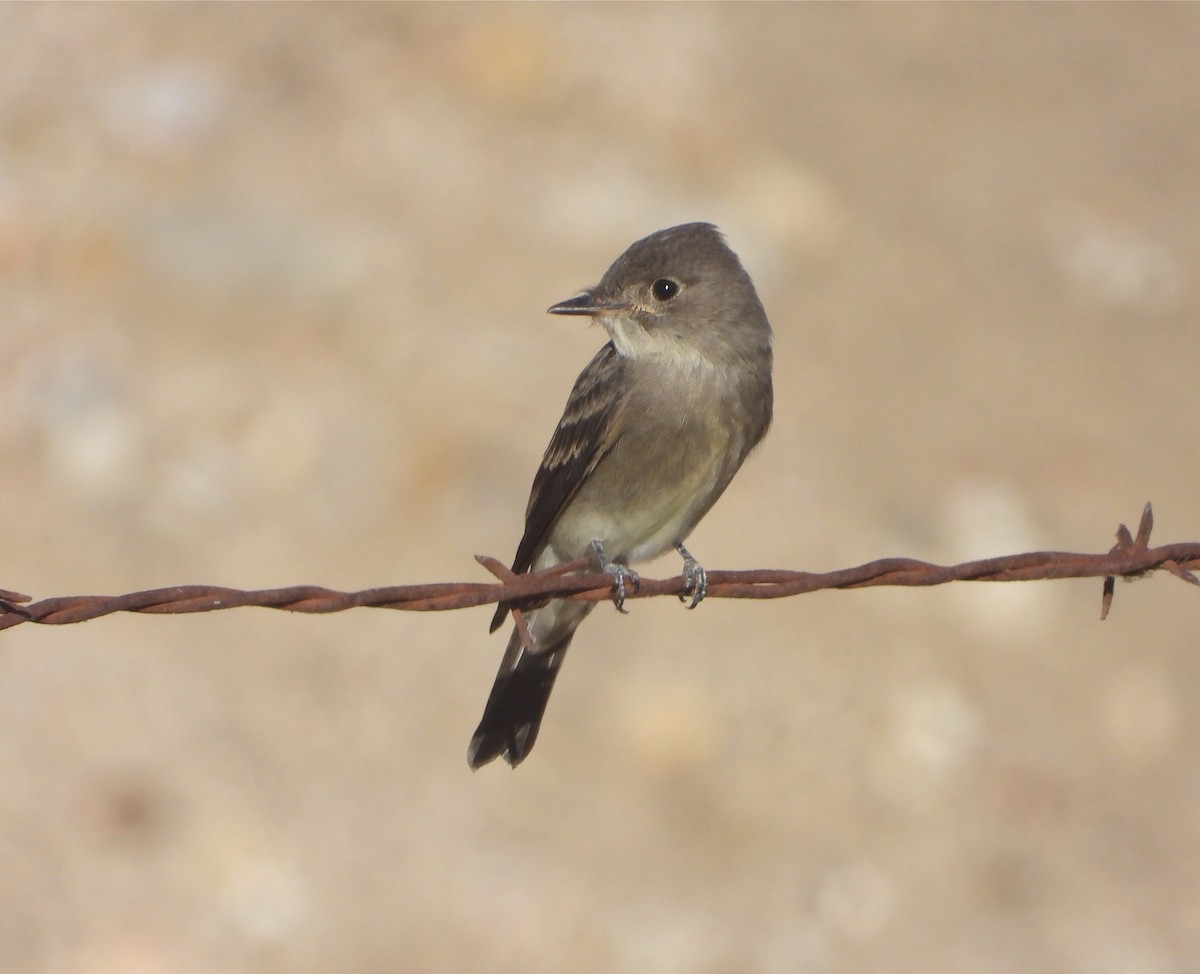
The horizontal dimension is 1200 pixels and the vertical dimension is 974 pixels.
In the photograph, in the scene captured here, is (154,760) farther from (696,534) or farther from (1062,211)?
(1062,211)

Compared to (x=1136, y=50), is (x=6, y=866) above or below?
below

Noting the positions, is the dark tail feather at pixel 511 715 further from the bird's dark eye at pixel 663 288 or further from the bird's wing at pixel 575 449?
the bird's dark eye at pixel 663 288

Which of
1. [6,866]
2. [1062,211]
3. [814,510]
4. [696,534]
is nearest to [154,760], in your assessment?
[6,866]

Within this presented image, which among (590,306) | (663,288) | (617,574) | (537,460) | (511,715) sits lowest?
(511,715)

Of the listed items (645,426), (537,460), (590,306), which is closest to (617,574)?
(645,426)

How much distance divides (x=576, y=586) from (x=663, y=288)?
2.43 metres

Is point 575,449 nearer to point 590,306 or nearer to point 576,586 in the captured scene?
point 590,306

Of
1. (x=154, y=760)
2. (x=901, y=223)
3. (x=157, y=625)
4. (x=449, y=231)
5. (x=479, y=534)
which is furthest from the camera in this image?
(x=901, y=223)

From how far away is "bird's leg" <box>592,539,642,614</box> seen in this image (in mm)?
4316

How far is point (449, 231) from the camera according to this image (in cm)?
1288

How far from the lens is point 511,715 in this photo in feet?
18.5

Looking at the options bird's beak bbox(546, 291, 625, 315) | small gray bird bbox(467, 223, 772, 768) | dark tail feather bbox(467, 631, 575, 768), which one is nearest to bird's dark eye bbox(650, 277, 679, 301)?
small gray bird bbox(467, 223, 772, 768)

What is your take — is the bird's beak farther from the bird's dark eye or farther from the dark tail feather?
the dark tail feather

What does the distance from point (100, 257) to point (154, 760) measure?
15.6ft
